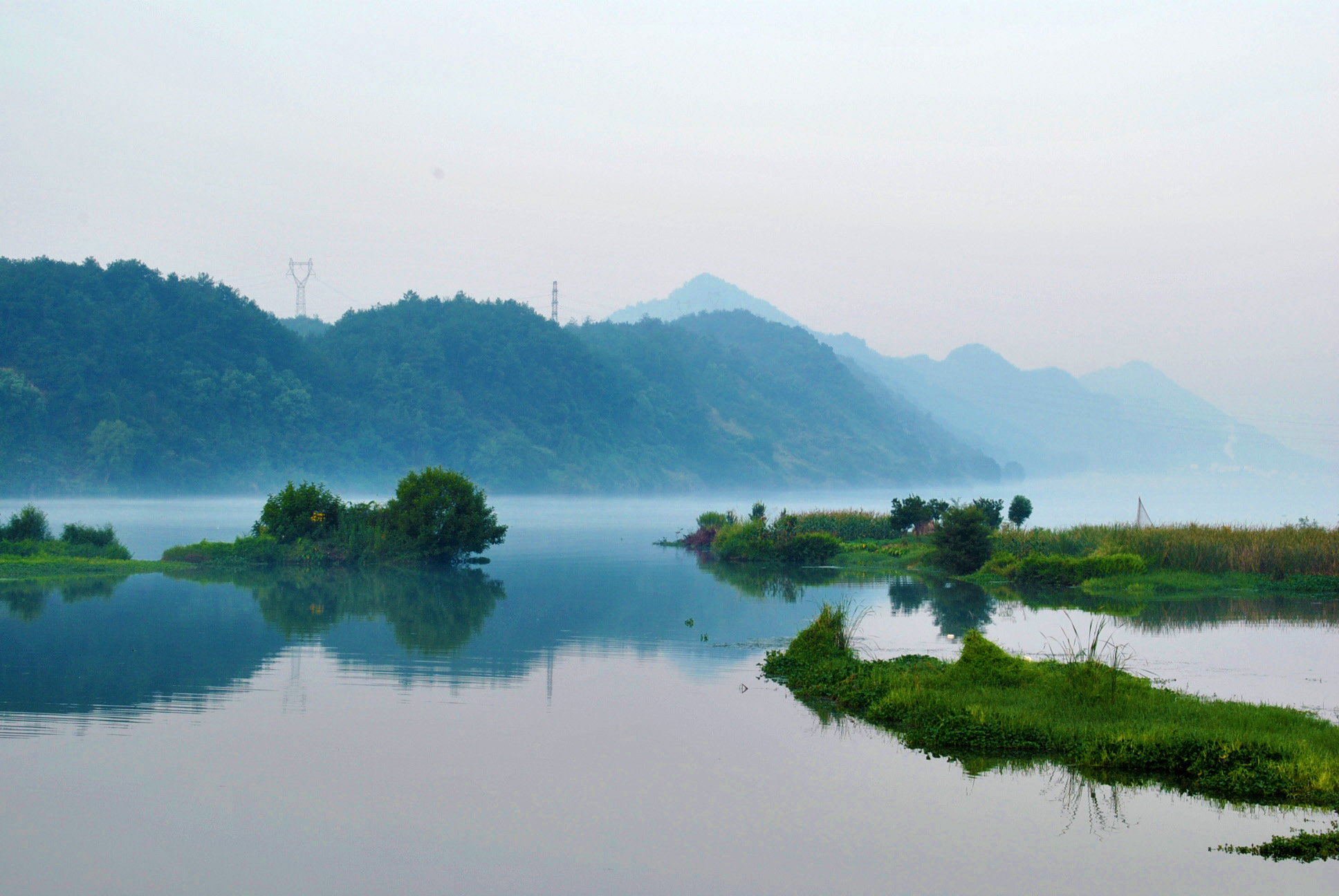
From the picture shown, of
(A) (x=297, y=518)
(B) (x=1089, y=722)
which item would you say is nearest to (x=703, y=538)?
(A) (x=297, y=518)

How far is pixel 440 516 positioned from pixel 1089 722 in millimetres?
23706

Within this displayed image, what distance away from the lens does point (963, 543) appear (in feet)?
96.3

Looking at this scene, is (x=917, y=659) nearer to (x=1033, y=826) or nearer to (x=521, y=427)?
(x=1033, y=826)

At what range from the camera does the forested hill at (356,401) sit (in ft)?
341

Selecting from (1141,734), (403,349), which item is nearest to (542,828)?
(1141,734)

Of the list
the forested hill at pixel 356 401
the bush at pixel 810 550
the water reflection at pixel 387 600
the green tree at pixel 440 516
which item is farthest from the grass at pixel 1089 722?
the forested hill at pixel 356 401

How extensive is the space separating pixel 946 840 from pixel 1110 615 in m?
14.5

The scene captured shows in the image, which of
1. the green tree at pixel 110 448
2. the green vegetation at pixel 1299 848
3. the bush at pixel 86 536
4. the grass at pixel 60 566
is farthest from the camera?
the green tree at pixel 110 448

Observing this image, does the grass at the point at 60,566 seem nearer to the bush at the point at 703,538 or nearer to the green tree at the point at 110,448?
the bush at the point at 703,538

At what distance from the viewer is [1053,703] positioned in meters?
11.2

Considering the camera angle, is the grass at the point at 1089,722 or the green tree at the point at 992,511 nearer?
the grass at the point at 1089,722

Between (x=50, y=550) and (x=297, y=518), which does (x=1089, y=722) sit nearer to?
(x=50, y=550)

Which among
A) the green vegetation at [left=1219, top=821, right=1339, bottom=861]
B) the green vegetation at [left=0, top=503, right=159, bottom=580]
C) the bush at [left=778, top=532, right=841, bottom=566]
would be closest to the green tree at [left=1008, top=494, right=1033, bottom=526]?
the bush at [left=778, top=532, right=841, bottom=566]

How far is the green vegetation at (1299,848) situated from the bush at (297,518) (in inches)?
1102
